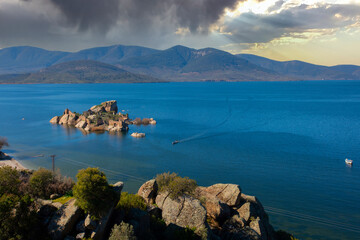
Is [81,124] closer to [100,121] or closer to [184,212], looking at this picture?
[100,121]

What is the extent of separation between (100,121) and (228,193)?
8550 centimetres

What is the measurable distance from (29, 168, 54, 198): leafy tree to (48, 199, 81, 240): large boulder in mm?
7969

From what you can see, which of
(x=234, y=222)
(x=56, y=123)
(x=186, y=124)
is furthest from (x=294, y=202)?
(x=56, y=123)

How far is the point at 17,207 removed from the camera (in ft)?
65.6

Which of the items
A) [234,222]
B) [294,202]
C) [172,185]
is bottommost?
[294,202]

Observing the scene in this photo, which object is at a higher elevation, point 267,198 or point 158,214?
point 158,214

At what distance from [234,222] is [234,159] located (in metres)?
38.1

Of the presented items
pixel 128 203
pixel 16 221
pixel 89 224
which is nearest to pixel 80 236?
pixel 89 224

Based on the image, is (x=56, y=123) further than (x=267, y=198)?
Yes

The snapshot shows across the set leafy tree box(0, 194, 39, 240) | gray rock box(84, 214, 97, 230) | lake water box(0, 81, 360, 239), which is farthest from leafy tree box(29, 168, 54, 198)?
lake water box(0, 81, 360, 239)

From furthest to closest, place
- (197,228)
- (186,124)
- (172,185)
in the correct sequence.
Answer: (186,124)
(172,185)
(197,228)

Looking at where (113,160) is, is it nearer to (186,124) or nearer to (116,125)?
(116,125)

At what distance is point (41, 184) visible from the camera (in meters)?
28.2

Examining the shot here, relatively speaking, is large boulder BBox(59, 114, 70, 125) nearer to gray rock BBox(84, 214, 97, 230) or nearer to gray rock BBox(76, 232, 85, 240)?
gray rock BBox(84, 214, 97, 230)
